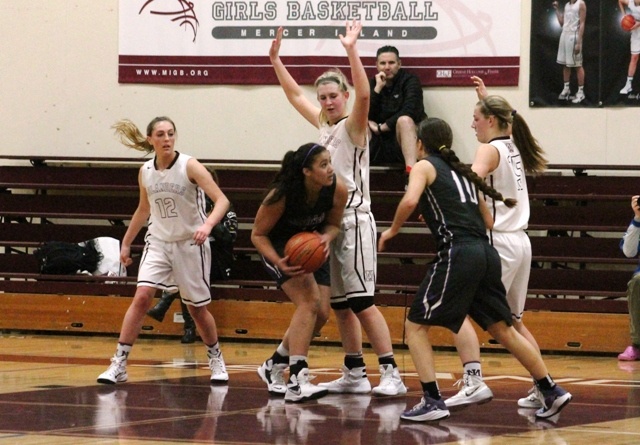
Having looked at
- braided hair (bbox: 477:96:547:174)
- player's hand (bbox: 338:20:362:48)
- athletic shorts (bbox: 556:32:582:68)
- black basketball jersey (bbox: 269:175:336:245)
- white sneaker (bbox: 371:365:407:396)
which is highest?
athletic shorts (bbox: 556:32:582:68)

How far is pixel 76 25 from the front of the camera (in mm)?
12609

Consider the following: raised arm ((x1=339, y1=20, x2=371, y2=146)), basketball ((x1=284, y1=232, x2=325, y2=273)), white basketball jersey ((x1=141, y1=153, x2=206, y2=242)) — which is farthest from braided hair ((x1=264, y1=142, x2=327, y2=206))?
white basketball jersey ((x1=141, y1=153, x2=206, y2=242))

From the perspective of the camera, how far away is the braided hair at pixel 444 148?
5.81 metres

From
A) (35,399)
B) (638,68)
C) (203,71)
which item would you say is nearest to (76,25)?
(203,71)

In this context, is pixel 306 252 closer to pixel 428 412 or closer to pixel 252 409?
pixel 252 409

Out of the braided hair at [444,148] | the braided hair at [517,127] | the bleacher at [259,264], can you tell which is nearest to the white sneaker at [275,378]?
the braided hair at [444,148]

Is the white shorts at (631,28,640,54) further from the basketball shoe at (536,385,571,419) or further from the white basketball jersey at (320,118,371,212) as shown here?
the basketball shoe at (536,385,571,419)

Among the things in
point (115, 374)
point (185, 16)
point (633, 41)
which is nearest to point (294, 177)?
point (115, 374)

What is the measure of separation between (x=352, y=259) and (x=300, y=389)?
32.6 inches

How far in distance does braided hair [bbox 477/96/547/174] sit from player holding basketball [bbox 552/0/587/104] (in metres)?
4.94

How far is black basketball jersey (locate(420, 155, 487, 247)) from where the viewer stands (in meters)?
5.77

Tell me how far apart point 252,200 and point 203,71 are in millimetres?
1537

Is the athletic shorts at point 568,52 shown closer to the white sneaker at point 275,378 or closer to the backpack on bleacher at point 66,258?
the backpack on bleacher at point 66,258

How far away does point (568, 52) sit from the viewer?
11281 millimetres
